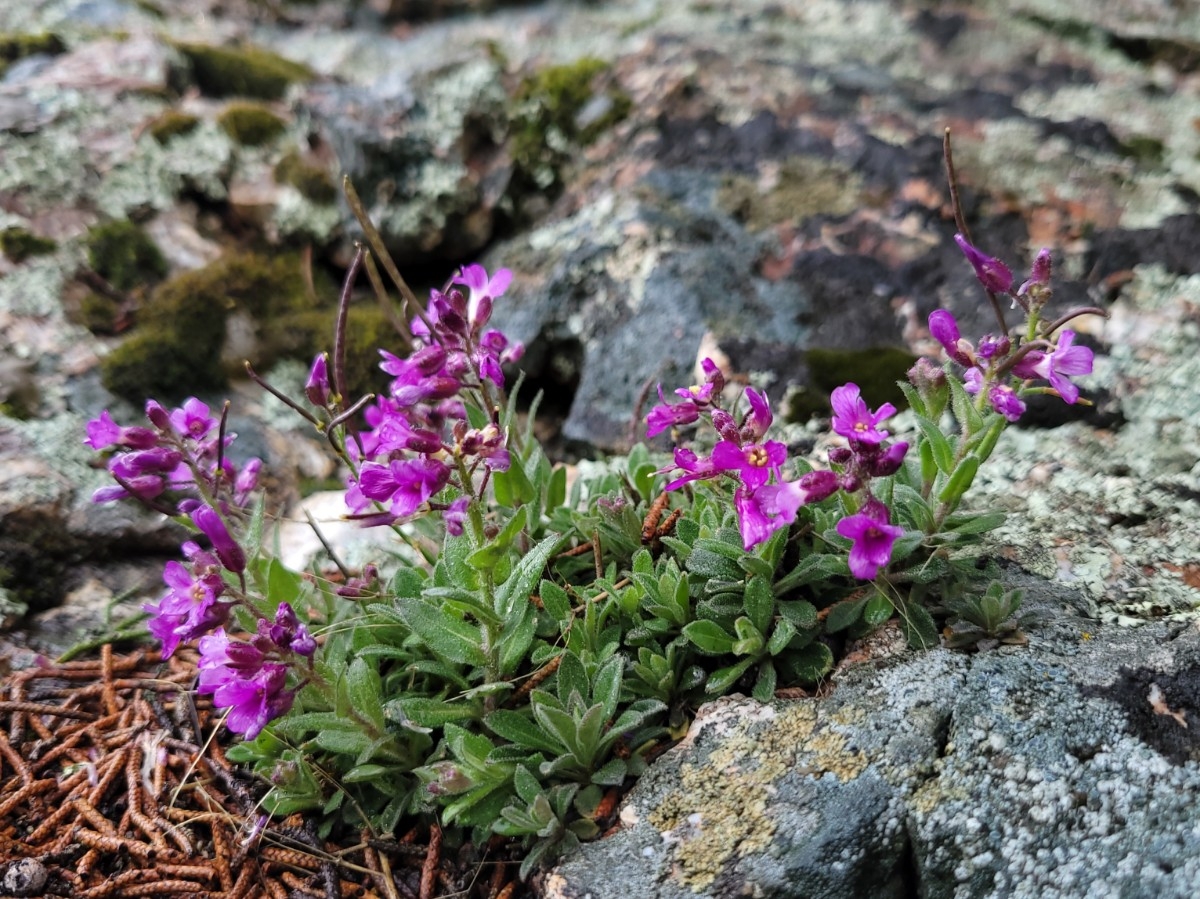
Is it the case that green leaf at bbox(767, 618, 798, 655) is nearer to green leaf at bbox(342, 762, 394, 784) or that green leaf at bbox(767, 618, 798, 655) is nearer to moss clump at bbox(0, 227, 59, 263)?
green leaf at bbox(342, 762, 394, 784)

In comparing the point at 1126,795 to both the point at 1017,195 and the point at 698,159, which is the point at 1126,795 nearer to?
the point at 1017,195

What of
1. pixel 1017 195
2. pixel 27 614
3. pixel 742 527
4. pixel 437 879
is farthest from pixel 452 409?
pixel 1017 195

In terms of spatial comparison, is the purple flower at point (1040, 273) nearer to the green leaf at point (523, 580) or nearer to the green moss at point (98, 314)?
the green leaf at point (523, 580)

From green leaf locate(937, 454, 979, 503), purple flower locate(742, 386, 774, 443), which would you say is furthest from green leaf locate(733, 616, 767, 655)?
green leaf locate(937, 454, 979, 503)

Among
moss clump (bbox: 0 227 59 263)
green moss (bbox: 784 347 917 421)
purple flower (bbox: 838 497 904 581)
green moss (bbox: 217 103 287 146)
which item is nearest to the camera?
purple flower (bbox: 838 497 904 581)

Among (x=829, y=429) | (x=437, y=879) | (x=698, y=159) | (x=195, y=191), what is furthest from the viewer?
(x=195, y=191)

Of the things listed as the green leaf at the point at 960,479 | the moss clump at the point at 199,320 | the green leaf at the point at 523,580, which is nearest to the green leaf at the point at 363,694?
the green leaf at the point at 523,580
